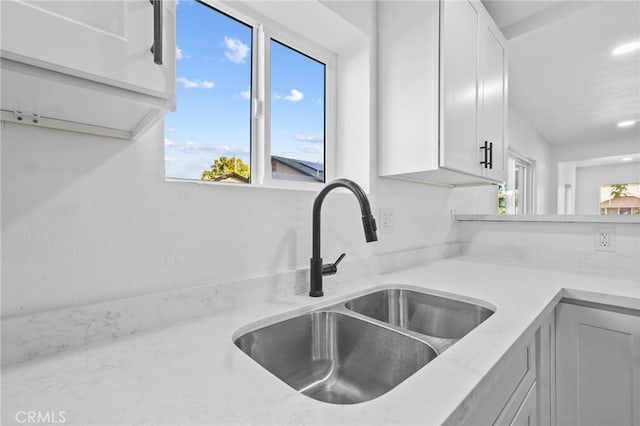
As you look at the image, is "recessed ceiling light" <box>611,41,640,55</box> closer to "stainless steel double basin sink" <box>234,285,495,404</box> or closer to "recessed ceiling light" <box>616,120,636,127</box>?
"recessed ceiling light" <box>616,120,636,127</box>

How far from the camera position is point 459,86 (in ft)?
4.42

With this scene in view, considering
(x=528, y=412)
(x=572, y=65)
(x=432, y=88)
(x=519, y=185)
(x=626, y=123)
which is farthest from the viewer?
(x=519, y=185)

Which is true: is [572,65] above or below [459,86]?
above

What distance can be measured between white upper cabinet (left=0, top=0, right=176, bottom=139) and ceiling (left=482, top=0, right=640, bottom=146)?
2100 millimetres

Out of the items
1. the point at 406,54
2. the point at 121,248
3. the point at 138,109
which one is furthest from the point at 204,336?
the point at 406,54

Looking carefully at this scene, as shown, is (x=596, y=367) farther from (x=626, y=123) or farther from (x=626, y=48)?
(x=626, y=123)

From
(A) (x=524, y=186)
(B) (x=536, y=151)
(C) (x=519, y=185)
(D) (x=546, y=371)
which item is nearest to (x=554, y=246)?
(D) (x=546, y=371)

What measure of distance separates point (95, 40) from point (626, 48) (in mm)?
3097

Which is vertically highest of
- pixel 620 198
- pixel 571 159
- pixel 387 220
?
pixel 571 159

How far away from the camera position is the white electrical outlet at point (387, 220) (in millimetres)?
1436

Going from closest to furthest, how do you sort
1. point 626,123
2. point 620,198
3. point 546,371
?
point 546,371 → point 626,123 → point 620,198

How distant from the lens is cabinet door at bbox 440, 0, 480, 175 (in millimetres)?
1244

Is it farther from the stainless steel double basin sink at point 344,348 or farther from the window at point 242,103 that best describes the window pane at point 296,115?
the stainless steel double basin sink at point 344,348

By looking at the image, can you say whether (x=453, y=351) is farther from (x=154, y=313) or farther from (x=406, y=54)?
(x=406, y=54)
